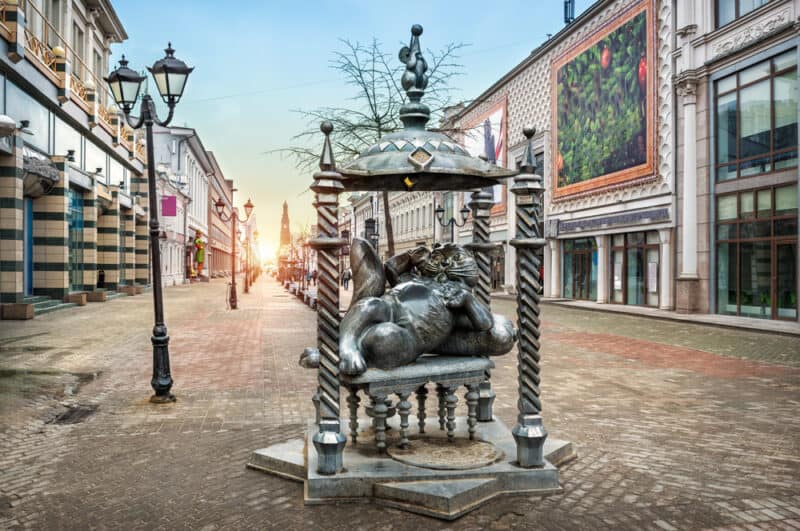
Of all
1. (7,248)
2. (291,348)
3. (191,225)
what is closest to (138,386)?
(291,348)

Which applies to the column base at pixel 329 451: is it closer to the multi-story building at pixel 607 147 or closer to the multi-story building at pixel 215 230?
the multi-story building at pixel 607 147

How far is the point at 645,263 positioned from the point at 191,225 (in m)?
45.5

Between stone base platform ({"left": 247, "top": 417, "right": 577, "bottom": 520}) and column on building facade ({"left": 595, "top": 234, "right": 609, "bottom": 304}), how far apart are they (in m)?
22.9

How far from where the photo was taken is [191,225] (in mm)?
59906

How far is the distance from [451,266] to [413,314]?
0.61m

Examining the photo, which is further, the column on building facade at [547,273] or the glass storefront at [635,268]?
the column on building facade at [547,273]

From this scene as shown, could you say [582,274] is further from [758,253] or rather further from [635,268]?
[758,253]

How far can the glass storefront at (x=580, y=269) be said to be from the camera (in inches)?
1134

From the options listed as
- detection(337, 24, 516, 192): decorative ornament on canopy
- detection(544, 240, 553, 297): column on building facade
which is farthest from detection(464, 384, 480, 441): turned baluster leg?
detection(544, 240, 553, 297): column on building facade

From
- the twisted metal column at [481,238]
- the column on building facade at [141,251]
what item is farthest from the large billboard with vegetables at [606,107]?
the column on building facade at [141,251]

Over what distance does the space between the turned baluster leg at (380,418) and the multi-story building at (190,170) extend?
148 ft

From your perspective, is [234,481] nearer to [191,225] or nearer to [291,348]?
[291,348]

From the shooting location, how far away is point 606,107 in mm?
27047

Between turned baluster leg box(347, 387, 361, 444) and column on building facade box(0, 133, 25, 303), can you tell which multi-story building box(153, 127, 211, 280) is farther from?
turned baluster leg box(347, 387, 361, 444)
